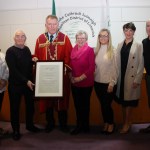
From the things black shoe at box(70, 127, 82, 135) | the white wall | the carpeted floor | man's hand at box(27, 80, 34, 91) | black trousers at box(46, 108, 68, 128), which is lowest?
the carpeted floor

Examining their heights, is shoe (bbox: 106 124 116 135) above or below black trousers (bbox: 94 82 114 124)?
below

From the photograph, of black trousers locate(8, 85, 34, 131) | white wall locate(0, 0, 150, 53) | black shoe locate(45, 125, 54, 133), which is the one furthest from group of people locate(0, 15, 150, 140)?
white wall locate(0, 0, 150, 53)

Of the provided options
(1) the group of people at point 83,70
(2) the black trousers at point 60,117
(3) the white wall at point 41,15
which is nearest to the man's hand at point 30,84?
(1) the group of people at point 83,70

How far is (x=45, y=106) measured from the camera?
3.67 meters

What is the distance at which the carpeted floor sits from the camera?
10.3 ft

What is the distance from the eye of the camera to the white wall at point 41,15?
4953 mm

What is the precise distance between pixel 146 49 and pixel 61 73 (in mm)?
1089

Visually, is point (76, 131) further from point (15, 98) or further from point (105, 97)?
point (15, 98)

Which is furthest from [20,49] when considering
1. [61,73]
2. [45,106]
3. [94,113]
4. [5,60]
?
[94,113]

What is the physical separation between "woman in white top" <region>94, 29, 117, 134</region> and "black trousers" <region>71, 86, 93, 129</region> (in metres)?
0.15

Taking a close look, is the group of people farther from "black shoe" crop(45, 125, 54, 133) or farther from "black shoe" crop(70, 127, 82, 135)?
"black shoe" crop(45, 125, 54, 133)

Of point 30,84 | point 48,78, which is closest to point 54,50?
point 48,78

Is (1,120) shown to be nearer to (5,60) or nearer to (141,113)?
(5,60)

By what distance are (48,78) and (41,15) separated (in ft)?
6.64
